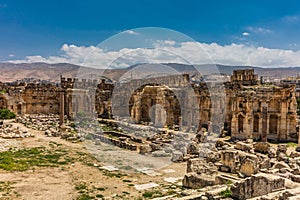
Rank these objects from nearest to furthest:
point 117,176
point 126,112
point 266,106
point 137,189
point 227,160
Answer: point 137,189 → point 117,176 → point 227,160 → point 266,106 → point 126,112

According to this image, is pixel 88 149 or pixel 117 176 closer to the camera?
pixel 117 176

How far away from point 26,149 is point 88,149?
4.40m

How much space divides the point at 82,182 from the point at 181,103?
2429 cm

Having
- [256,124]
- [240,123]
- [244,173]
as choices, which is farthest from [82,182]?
[256,124]

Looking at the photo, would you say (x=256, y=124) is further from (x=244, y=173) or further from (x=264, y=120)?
(x=244, y=173)

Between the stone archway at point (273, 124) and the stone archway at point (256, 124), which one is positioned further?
the stone archway at point (256, 124)

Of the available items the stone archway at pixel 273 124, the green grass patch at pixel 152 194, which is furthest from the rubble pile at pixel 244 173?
the stone archway at pixel 273 124

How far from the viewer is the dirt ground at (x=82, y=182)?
13.5 m

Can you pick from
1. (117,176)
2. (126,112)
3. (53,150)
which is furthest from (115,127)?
(117,176)

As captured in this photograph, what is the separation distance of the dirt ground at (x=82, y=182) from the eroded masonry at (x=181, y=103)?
12102 mm

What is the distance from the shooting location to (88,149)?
79.9ft

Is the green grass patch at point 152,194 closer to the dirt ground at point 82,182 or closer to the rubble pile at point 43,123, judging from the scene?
the dirt ground at point 82,182

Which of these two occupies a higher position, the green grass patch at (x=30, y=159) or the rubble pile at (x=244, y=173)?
the rubble pile at (x=244, y=173)

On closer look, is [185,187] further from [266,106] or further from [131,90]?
[131,90]
